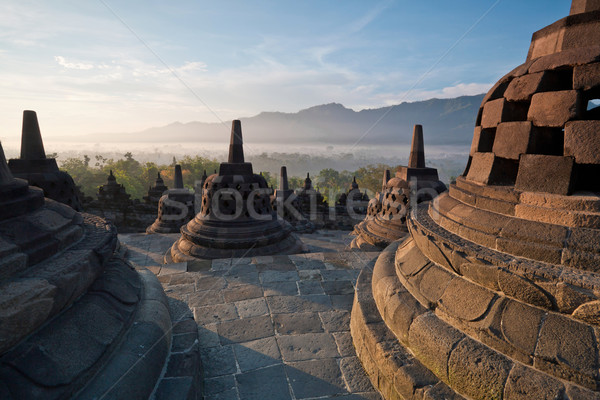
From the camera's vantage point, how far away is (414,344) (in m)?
2.29

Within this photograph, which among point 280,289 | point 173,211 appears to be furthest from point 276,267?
point 173,211

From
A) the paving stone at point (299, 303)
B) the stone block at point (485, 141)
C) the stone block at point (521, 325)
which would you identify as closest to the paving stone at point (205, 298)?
the paving stone at point (299, 303)

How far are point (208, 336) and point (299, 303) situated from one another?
3.81 ft

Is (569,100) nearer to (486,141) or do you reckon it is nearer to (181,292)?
(486,141)

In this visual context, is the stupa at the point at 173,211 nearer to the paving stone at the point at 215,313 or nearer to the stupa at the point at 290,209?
the stupa at the point at 290,209

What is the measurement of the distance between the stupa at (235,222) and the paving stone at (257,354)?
359cm

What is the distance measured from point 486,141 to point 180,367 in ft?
11.3

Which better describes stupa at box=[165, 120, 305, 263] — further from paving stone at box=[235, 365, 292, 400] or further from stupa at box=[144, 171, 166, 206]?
stupa at box=[144, 171, 166, 206]

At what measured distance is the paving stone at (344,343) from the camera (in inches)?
117

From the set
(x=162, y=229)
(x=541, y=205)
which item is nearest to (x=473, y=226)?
(x=541, y=205)

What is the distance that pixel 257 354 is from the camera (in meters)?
2.94

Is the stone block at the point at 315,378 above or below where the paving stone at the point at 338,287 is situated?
below

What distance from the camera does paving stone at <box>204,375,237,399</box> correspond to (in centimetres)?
251

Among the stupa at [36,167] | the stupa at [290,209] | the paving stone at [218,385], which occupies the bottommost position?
the stupa at [290,209]
